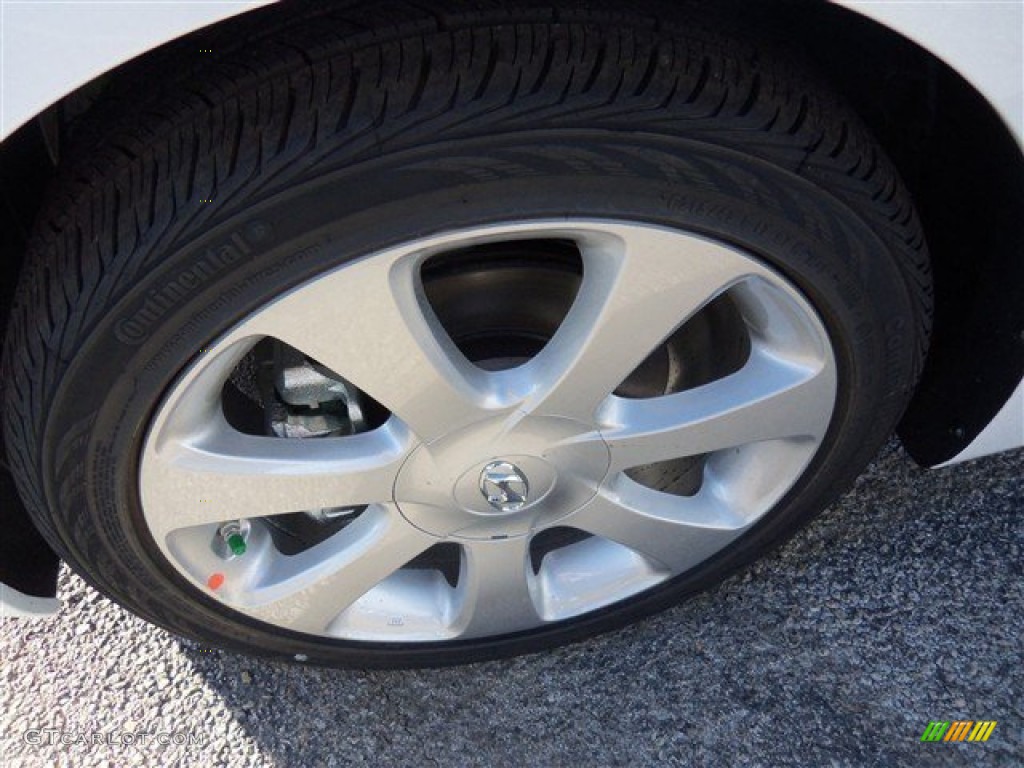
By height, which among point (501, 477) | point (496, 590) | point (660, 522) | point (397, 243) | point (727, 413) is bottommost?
point (496, 590)

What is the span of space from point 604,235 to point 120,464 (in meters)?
0.62

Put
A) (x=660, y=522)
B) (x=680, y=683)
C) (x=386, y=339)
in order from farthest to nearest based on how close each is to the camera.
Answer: (x=680, y=683) → (x=660, y=522) → (x=386, y=339)

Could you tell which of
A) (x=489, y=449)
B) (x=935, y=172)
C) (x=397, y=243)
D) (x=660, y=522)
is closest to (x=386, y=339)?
(x=397, y=243)

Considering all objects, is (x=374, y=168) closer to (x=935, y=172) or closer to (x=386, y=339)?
(x=386, y=339)

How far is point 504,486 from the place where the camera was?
4.75ft

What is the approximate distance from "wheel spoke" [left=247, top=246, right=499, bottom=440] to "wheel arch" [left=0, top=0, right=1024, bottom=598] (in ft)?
0.90

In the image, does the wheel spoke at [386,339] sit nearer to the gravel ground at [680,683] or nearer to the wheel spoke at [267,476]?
the wheel spoke at [267,476]

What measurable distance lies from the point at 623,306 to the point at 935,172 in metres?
0.52

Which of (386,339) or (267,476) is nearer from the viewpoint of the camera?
(386,339)

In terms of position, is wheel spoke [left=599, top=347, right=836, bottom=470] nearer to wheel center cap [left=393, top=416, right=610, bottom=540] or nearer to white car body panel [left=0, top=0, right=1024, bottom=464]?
wheel center cap [left=393, top=416, right=610, bottom=540]

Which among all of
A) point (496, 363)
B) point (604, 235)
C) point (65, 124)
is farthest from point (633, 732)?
point (65, 124)

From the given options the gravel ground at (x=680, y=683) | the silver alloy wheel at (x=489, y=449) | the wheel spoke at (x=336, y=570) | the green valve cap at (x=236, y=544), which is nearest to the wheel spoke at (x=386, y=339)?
the silver alloy wheel at (x=489, y=449)

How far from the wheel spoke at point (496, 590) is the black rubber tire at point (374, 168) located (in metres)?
0.50

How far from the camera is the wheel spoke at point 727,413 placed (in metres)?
1.42
